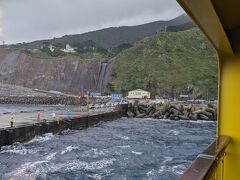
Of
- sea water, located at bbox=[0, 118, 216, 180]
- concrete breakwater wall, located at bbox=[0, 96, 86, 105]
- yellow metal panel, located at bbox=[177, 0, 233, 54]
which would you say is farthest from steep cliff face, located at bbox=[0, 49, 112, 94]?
yellow metal panel, located at bbox=[177, 0, 233, 54]

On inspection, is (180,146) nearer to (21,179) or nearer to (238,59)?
(21,179)

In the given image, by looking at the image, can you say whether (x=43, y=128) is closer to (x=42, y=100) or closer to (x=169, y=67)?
(x=42, y=100)

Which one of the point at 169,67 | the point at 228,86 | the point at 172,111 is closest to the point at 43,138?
the point at 228,86

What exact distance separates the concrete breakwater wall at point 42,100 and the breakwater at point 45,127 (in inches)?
1935

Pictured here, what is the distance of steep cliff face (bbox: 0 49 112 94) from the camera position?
390 ft

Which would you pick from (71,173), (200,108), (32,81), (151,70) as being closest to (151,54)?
(151,70)

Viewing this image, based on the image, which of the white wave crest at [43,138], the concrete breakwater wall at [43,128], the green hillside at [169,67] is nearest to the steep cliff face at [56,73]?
the green hillside at [169,67]

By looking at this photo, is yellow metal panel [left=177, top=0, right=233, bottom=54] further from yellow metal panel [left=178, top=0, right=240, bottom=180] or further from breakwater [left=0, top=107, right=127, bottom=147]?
breakwater [left=0, top=107, right=127, bottom=147]

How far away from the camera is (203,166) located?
7.29 ft

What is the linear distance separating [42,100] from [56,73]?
26932mm

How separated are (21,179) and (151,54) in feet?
332

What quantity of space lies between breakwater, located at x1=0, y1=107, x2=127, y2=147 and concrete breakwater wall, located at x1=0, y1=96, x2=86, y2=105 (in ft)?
161

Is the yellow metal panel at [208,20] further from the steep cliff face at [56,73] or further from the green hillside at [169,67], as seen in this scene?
the steep cliff face at [56,73]

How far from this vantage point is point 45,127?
2836cm
